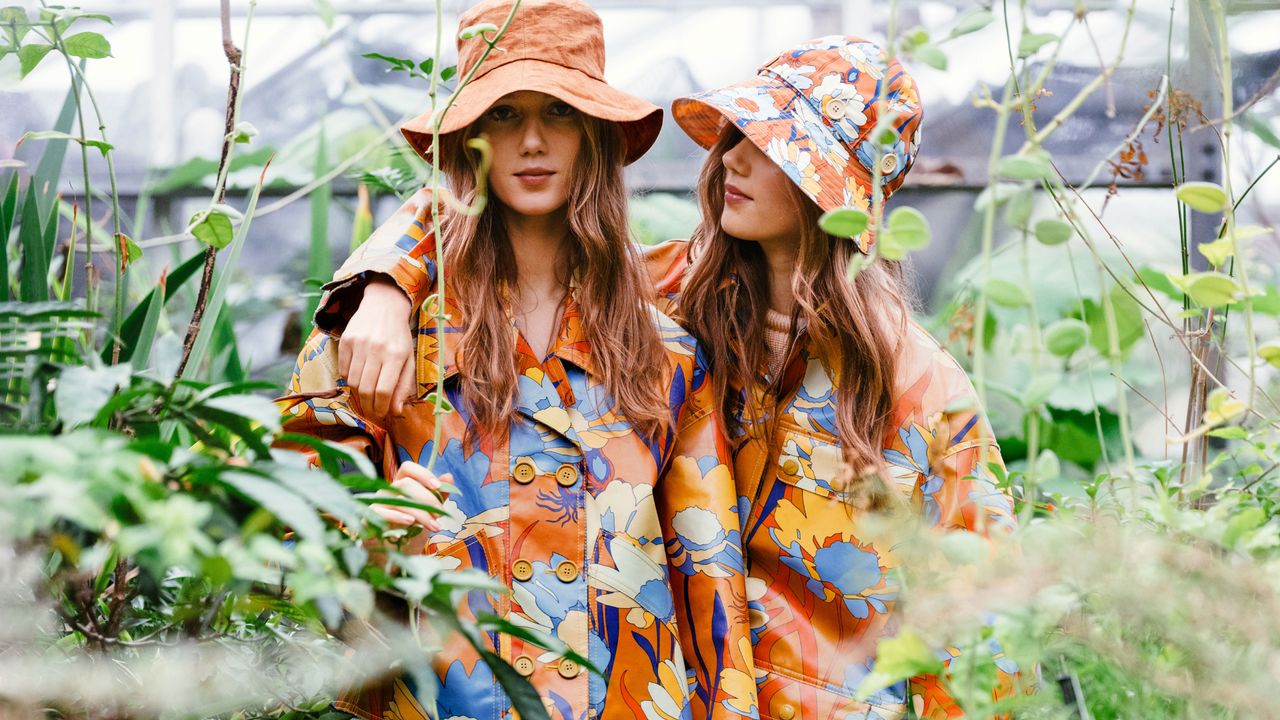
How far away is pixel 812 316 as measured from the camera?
1.57 meters

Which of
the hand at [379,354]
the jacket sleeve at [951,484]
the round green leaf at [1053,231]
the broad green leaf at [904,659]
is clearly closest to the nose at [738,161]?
the jacket sleeve at [951,484]

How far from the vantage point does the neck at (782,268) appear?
5.60 feet

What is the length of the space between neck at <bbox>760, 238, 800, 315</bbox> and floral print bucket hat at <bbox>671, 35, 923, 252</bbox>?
13 centimetres

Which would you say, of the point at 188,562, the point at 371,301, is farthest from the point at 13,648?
the point at 371,301

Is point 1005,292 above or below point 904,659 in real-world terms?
above

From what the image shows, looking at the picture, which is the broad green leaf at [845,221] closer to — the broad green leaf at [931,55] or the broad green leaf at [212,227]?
the broad green leaf at [931,55]

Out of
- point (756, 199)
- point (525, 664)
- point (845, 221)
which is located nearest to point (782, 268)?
point (756, 199)

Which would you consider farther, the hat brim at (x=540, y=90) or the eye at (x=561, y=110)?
the eye at (x=561, y=110)

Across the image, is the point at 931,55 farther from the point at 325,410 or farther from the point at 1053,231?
the point at 325,410

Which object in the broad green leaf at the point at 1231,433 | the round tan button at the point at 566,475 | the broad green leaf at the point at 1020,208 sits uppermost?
the broad green leaf at the point at 1020,208

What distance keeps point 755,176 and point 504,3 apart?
43cm

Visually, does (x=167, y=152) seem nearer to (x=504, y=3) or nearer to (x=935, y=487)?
(x=504, y=3)

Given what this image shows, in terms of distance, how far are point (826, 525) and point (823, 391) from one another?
19 centimetres

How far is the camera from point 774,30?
388 centimetres
